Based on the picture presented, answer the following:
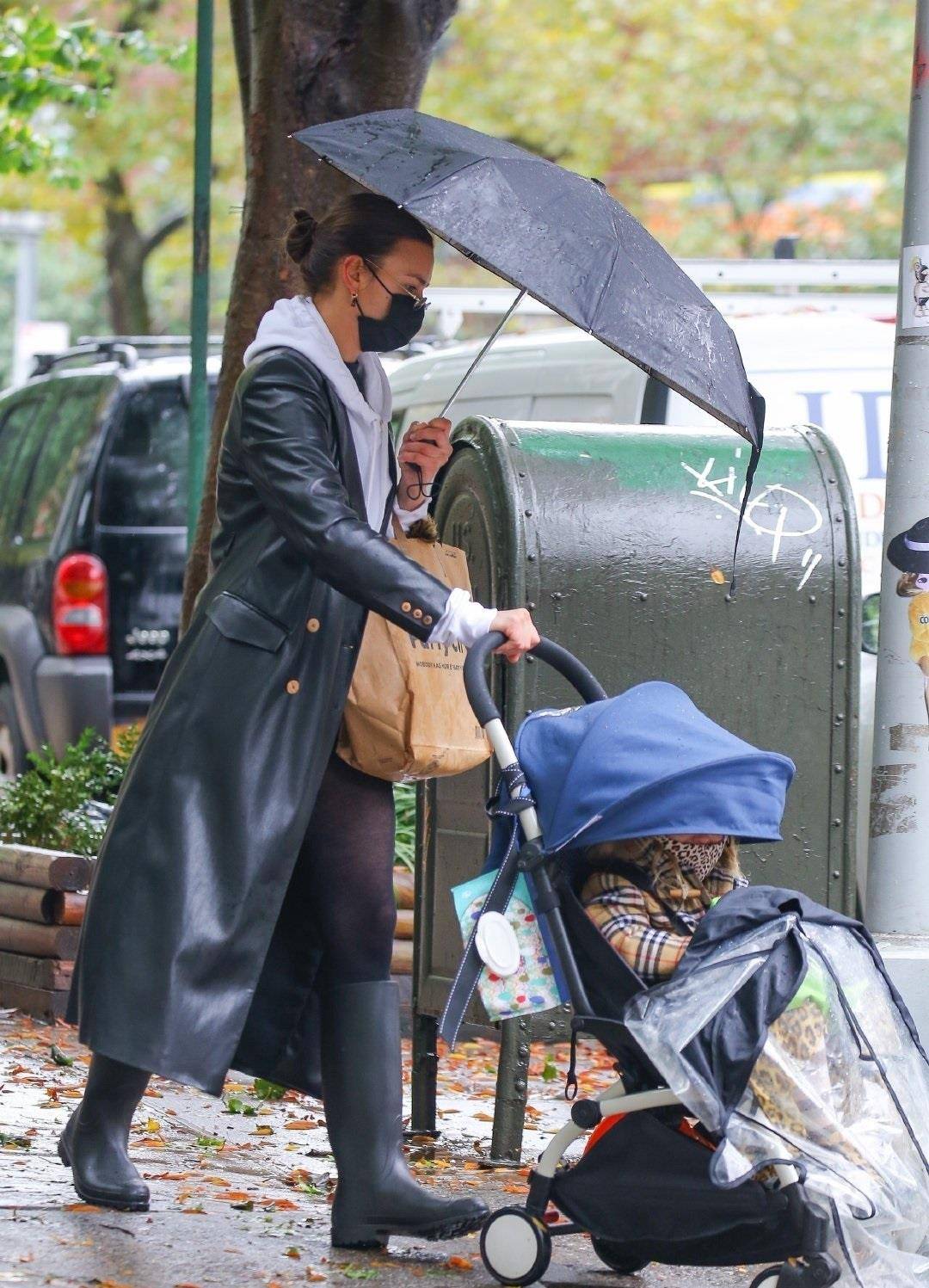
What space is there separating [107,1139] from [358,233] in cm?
179

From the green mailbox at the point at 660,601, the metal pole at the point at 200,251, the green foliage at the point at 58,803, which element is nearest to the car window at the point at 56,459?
the metal pole at the point at 200,251

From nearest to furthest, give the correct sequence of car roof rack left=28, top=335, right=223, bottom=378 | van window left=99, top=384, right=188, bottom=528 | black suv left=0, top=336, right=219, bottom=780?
black suv left=0, top=336, right=219, bottom=780 < van window left=99, top=384, right=188, bottom=528 < car roof rack left=28, top=335, right=223, bottom=378

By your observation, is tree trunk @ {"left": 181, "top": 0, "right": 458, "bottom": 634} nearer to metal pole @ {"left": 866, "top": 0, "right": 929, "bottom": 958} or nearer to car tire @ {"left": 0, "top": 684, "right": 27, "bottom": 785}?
metal pole @ {"left": 866, "top": 0, "right": 929, "bottom": 958}

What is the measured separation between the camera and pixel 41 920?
20.5 feet

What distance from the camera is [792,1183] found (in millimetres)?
3416

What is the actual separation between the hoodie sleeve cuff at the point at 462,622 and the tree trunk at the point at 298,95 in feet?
9.11

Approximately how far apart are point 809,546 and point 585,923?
1808 millimetres

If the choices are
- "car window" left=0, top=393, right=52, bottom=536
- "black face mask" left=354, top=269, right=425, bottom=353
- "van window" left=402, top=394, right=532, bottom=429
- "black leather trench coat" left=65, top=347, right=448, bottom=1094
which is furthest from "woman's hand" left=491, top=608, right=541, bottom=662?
"car window" left=0, top=393, right=52, bottom=536

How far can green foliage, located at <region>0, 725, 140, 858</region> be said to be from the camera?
6.71m

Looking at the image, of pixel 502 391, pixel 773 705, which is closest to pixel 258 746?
pixel 773 705

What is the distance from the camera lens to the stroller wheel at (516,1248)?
12.1ft

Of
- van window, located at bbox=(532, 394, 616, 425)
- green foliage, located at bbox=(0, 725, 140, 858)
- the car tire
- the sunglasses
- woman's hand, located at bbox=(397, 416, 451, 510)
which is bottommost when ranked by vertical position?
the car tire

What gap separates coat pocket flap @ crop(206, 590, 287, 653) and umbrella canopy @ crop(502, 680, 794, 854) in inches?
19.7

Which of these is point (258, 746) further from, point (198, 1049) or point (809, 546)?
point (809, 546)
